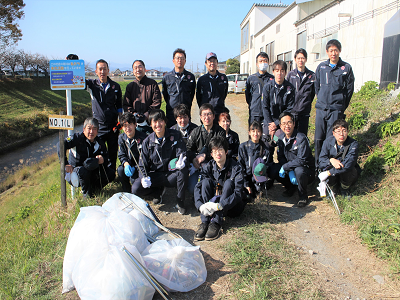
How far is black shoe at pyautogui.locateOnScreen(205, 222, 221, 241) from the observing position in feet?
11.8

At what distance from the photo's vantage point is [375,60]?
8.20 m

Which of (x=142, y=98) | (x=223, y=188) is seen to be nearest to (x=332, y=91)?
(x=223, y=188)

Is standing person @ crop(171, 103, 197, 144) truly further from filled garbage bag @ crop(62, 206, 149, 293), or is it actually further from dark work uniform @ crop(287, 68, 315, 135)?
filled garbage bag @ crop(62, 206, 149, 293)

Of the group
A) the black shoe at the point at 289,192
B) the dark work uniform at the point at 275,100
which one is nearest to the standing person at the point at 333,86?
the dark work uniform at the point at 275,100

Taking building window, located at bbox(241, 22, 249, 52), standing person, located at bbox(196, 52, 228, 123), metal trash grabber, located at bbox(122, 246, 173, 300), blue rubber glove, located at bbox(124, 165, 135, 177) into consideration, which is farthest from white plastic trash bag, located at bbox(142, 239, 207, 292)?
building window, located at bbox(241, 22, 249, 52)

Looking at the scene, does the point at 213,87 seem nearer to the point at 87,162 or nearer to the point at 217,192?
the point at 217,192

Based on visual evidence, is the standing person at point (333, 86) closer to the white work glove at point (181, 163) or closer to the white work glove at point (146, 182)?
the white work glove at point (181, 163)

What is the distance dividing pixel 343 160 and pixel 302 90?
5.64 feet

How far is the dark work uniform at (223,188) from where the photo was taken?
368 cm

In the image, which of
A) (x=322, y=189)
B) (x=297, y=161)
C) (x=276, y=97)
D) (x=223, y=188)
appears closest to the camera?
(x=223, y=188)

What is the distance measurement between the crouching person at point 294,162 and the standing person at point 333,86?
24.1 inches

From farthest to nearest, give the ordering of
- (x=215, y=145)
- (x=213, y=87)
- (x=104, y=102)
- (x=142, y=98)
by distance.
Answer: (x=213, y=87), (x=142, y=98), (x=104, y=102), (x=215, y=145)

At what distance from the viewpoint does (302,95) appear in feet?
17.6

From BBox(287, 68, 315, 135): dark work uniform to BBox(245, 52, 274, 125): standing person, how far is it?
0.49 m
